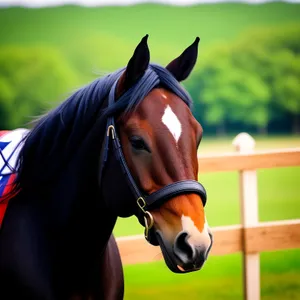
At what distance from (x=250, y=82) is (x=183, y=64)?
25.5 feet

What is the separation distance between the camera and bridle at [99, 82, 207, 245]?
153 cm

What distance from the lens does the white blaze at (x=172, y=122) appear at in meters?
1.57

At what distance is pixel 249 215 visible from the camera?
3277 millimetres

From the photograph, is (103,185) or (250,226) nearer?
(103,185)

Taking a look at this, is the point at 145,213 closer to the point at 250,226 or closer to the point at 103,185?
the point at 103,185

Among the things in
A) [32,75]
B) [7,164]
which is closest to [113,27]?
[32,75]

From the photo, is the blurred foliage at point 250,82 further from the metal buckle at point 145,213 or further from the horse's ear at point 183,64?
the metal buckle at point 145,213

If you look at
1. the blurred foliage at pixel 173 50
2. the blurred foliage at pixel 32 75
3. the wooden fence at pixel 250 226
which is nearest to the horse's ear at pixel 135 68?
the wooden fence at pixel 250 226

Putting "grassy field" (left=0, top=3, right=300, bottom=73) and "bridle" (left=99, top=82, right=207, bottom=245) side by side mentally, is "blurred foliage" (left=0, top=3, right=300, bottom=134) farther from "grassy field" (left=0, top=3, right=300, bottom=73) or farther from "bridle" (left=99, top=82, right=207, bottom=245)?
"bridle" (left=99, top=82, right=207, bottom=245)

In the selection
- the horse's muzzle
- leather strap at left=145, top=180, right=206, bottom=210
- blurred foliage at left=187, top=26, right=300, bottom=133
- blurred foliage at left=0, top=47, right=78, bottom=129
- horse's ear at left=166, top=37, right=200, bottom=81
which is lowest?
blurred foliage at left=187, top=26, right=300, bottom=133

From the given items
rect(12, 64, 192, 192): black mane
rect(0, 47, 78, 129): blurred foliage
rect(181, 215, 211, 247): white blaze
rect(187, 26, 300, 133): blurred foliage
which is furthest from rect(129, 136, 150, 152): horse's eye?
rect(187, 26, 300, 133): blurred foliage

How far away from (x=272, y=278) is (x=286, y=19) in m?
4.71

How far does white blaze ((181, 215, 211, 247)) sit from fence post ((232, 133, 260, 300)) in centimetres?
180

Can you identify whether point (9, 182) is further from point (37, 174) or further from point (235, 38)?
point (235, 38)
